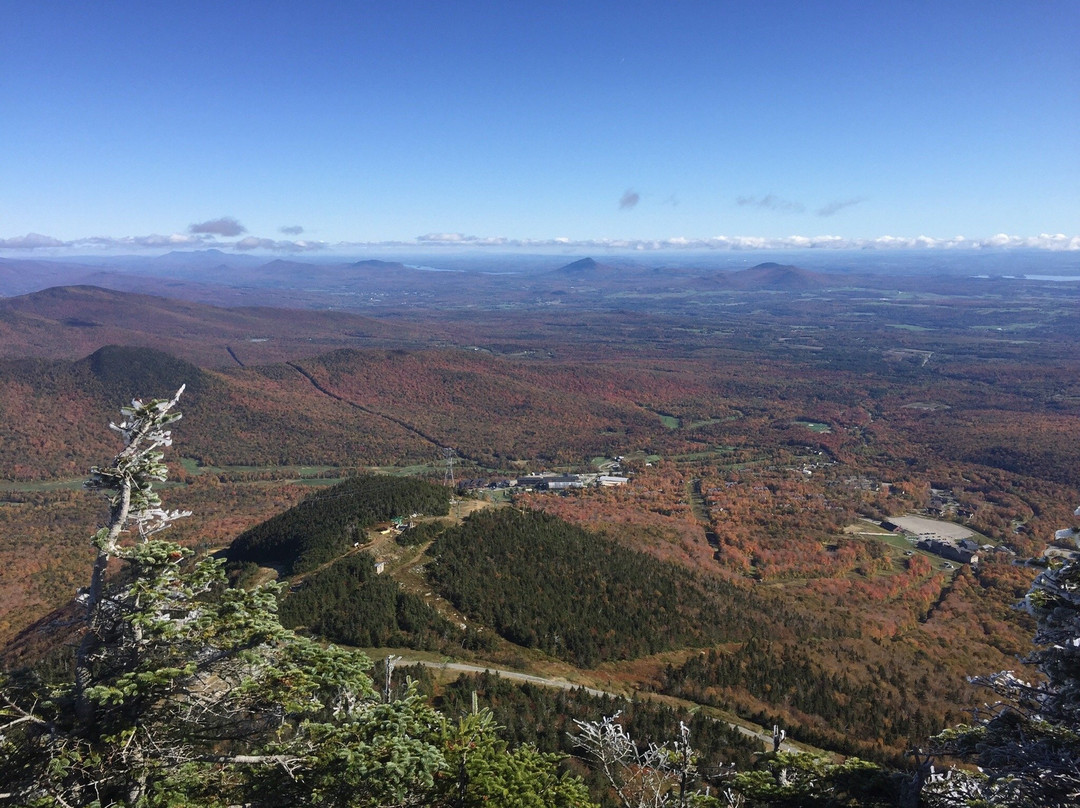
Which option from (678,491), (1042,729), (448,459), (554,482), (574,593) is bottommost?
(448,459)

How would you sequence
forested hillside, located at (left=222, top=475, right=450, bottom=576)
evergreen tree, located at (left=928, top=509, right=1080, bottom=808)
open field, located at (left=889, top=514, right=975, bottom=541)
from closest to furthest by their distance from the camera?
evergreen tree, located at (left=928, top=509, right=1080, bottom=808) → forested hillside, located at (left=222, top=475, right=450, bottom=576) → open field, located at (left=889, top=514, right=975, bottom=541)

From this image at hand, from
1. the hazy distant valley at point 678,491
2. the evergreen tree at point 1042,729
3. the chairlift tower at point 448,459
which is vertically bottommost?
the chairlift tower at point 448,459

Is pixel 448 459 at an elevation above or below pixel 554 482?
below

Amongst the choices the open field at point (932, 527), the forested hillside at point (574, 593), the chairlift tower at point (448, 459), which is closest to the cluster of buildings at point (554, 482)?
the chairlift tower at point (448, 459)

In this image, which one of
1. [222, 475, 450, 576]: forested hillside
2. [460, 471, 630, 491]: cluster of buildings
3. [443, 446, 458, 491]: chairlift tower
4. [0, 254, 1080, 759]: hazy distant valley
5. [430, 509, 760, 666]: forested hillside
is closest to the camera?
[430, 509, 760, 666]: forested hillside

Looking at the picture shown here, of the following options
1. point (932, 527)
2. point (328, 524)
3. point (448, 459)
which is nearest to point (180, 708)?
point (328, 524)

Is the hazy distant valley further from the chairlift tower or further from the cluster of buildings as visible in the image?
the cluster of buildings

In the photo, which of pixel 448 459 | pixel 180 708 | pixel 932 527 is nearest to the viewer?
pixel 180 708

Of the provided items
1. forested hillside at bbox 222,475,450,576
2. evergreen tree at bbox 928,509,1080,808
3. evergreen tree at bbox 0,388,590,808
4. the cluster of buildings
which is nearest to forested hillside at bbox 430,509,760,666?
forested hillside at bbox 222,475,450,576

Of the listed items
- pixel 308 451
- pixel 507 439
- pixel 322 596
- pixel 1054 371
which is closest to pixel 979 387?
pixel 1054 371

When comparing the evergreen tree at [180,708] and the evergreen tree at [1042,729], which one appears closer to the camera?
the evergreen tree at [180,708]

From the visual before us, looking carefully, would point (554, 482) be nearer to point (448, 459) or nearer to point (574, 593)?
point (448, 459)

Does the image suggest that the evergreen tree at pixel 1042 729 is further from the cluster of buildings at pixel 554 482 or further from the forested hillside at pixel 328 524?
the cluster of buildings at pixel 554 482
